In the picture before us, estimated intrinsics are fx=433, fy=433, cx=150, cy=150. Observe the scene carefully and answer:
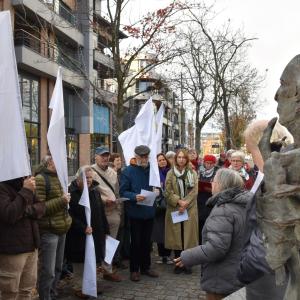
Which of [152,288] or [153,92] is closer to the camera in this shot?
[152,288]

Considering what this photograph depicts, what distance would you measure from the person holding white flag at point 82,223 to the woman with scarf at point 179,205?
1.51m

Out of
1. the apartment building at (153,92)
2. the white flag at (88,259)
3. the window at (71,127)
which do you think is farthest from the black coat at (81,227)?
the window at (71,127)

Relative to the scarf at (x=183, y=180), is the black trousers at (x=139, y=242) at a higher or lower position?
lower

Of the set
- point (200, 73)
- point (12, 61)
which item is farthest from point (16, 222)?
point (200, 73)

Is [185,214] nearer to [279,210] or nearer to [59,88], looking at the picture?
[59,88]

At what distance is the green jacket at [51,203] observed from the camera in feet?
16.0

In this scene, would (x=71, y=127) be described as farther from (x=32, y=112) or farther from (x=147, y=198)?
(x=147, y=198)

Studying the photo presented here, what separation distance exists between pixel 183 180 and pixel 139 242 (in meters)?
1.24

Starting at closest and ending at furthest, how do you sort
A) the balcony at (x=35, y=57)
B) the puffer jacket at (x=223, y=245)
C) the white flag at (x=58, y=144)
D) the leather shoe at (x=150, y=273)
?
the puffer jacket at (x=223, y=245) < the white flag at (x=58, y=144) < the leather shoe at (x=150, y=273) < the balcony at (x=35, y=57)

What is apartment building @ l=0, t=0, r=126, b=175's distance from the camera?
71.6 feet

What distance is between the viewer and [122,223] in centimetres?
721

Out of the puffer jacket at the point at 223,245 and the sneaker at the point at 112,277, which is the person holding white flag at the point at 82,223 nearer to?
the sneaker at the point at 112,277

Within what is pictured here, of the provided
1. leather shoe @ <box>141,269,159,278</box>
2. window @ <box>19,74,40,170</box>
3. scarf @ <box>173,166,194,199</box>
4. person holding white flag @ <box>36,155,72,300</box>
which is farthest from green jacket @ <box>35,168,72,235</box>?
window @ <box>19,74,40,170</box>

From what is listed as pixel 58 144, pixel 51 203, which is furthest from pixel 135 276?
pixel 58 144
